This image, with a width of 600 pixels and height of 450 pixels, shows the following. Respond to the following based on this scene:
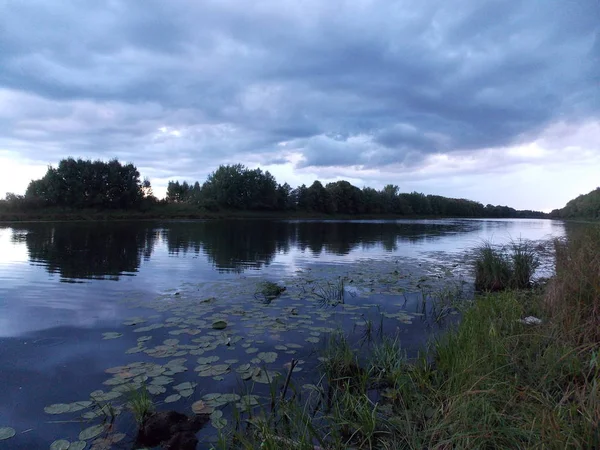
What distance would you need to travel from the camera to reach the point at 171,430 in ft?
14.2

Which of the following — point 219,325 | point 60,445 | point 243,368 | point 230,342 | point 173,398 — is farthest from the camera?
point 219,325

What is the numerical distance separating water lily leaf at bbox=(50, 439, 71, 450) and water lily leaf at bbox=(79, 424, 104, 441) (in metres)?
0.15

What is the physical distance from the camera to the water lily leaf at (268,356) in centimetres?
623

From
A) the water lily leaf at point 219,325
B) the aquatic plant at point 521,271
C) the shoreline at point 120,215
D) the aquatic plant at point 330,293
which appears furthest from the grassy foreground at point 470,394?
the shoreline at point 120,215

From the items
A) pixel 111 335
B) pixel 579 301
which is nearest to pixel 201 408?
pixel 111 335

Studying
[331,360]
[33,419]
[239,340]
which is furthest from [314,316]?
[33,419]

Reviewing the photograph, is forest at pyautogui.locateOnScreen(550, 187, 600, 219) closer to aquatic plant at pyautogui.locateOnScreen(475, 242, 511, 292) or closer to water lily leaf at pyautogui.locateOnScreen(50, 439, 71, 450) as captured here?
aquatic plant at pyautogui.locateOnScreen(475, 242, 511, 292)

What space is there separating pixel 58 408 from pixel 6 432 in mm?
563

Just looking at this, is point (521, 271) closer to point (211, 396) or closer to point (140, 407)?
point (211, 396)

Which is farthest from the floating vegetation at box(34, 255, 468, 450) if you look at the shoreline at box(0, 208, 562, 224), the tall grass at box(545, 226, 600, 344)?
the shoreline at box(0, 208, 562, 224)

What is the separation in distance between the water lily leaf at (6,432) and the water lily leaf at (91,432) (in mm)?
807

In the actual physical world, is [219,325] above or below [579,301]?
below

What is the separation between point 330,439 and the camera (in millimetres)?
4031

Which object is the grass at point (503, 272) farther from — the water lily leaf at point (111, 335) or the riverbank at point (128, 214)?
the riverbank at point (128, 214)
